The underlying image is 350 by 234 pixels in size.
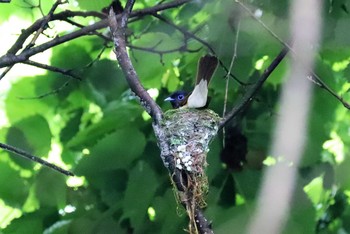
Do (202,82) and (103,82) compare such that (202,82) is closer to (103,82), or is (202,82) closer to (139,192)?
(139,192)

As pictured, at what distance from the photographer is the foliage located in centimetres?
398

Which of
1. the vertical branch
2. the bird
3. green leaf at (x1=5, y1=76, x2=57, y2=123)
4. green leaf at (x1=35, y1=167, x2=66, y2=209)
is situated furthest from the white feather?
green leaf at (x1=5, y1=76, x2=57, y2=123)

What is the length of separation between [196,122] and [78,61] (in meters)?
0.94

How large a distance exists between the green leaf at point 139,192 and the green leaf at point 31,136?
0.45 meters

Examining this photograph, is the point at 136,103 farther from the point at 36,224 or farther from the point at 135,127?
the point at 36,224

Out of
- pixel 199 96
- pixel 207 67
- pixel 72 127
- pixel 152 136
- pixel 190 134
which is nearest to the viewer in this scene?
pixel 190 134

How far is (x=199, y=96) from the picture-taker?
154 inches

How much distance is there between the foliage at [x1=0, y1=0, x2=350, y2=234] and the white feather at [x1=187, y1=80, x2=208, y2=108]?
7.1 inches

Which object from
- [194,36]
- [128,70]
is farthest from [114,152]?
[128,70]

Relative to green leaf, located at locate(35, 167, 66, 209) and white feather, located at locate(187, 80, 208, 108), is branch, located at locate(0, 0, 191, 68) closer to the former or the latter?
white feather, located at locate(187, 80, 208, 108)

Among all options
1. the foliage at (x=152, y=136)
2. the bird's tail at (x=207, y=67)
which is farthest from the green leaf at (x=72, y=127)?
the bird's tail at (x=207, y=67)

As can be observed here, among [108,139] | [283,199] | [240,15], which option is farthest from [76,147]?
[283,199]

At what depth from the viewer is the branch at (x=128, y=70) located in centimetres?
289

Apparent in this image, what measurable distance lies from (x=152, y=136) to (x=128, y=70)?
1390 millimetres
